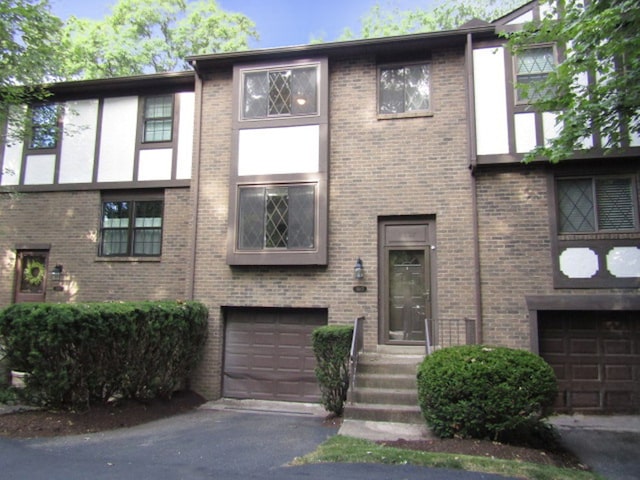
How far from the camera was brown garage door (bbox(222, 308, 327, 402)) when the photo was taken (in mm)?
9344

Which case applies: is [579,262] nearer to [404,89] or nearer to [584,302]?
[584,302]

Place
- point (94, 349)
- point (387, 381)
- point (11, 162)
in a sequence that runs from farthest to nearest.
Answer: point (11, 162) < point (387, 381) < point (94, 349)

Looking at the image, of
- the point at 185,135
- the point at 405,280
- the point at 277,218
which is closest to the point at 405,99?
the point at 277,218

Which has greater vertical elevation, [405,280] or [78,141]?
[78,141]

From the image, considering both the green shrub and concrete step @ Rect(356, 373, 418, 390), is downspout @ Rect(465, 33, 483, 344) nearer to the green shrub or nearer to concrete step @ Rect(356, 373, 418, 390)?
concrete step @ Rect(356, 373, 418, 390)

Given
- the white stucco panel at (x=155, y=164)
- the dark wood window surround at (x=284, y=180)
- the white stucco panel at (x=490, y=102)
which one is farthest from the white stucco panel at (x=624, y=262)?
the white stucco panel at (x=155, y=164)

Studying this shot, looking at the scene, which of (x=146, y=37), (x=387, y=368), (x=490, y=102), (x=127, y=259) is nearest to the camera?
(x=387, y=368)

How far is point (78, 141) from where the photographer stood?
36.3ft

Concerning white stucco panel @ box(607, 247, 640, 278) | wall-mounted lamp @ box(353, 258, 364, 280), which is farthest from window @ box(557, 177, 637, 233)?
wall-mounted lamp @ box(353, 258, 364, 280)

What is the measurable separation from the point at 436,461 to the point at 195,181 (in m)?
7.31

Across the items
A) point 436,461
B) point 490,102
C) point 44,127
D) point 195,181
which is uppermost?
point 44,127

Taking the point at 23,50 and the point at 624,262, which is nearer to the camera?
the point at 624,262

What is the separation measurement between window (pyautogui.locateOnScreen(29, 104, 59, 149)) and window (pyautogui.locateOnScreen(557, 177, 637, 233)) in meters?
11.2

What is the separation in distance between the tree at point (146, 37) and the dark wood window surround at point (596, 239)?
14958 mm
